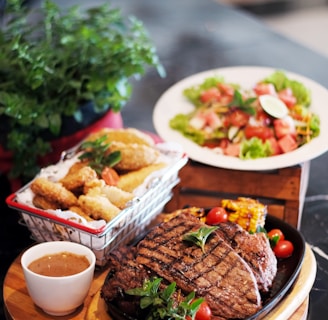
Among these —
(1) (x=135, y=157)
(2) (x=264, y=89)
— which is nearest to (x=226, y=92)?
(2) (x=264, y=89)

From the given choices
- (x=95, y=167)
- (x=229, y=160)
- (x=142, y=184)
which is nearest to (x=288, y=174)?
(x=229, y=160)

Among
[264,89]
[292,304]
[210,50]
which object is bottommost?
[210,50]

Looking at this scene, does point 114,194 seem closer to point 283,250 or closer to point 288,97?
point 283,250

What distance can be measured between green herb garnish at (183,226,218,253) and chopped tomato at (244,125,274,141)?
686 millimetres

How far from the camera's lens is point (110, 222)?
6.25 ft

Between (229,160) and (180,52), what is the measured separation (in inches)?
53.7

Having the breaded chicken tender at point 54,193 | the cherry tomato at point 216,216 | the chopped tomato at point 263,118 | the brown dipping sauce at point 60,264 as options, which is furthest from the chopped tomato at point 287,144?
the brown dipping sauce at point 60,264

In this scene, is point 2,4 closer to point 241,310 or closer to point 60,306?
point 60,306

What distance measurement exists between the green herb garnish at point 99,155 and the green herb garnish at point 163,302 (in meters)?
0.58

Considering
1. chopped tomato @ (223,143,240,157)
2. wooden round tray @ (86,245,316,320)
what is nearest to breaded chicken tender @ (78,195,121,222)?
wooden round tray @ (86,245,316,320)

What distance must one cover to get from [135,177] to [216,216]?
30 cm

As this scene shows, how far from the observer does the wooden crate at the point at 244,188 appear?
226 centimetres

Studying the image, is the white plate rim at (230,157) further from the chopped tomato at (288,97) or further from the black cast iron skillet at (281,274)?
the black cast iron skillet at (281,274)

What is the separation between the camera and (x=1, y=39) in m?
2.54
